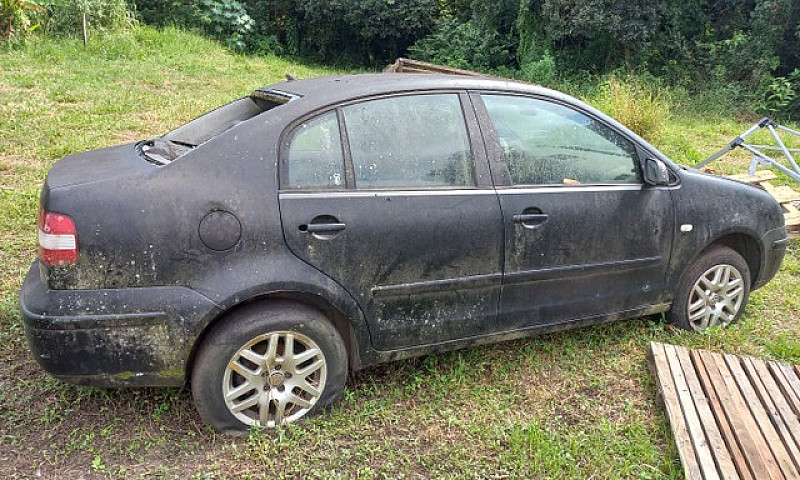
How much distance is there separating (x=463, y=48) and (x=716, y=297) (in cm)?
1359

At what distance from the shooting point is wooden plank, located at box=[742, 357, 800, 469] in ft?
9.93

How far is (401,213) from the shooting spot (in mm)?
3029

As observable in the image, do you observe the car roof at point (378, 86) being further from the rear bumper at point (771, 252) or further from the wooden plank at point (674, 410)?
the rear bumper at point (771, 252)

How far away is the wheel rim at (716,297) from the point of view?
407 cm

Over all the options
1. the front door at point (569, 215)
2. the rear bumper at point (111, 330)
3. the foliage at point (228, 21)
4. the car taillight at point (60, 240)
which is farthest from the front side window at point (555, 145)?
the foliage at point (228, 21)

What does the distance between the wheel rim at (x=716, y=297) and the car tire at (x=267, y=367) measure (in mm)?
2329

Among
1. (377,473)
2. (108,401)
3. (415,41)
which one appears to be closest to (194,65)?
(415,41)

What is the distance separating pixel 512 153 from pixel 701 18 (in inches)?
511

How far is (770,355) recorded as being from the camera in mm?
4039

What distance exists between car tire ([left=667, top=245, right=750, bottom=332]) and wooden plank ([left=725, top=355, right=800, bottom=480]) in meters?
0.38

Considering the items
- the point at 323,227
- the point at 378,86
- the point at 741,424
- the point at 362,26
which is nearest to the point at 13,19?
the point at 362,26

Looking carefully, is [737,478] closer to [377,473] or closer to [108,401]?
[377,473]

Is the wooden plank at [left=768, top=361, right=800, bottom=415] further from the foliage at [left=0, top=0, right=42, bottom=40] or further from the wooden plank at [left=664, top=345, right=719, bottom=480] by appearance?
the foliage at [left=0, top=0, right=42, bottom=40]

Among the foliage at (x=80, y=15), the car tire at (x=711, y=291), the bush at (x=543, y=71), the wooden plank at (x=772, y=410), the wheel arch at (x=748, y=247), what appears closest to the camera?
Result: the wooden plank at (x=772, y=410)
